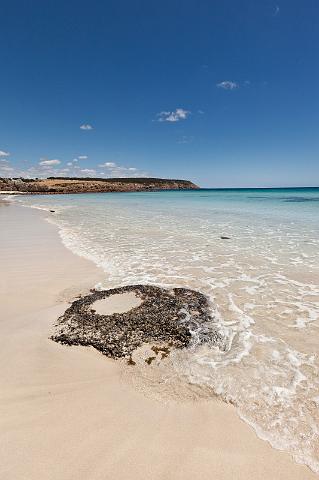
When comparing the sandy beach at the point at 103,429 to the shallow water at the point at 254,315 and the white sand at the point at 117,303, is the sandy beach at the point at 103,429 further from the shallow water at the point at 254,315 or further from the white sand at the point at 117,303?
the white sand at the point at 117,303

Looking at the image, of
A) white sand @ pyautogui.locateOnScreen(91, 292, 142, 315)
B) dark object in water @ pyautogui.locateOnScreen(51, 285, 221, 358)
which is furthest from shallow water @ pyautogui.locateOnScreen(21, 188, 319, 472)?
white sand @ pyautogui.locateOnScreen(91, 292, 142, 315)

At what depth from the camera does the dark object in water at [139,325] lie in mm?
5016

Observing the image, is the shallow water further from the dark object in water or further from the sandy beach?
the sandy beach

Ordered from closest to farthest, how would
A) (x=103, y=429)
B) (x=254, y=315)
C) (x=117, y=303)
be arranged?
(x=103, y=429), (x=254, y=315), (x=117, y=303)

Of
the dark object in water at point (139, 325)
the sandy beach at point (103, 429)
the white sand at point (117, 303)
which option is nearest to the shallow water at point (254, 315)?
the dark object in water at point (139, 325)

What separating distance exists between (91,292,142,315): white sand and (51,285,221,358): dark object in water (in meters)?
0.14

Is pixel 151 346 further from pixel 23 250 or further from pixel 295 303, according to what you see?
pixel 23 250

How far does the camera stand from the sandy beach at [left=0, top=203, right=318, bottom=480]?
2.86 metres

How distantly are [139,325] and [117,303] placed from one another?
1309 mm

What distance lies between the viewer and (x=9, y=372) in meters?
4.30

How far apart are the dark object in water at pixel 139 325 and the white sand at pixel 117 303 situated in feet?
0.47

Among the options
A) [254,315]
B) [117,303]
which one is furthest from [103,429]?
[254,315]

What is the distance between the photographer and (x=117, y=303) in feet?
22.0

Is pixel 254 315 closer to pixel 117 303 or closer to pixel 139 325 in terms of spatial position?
pixel 139 325
